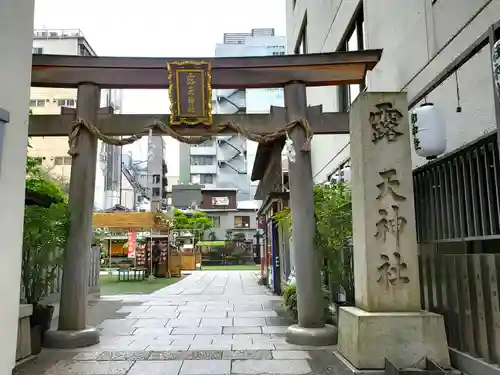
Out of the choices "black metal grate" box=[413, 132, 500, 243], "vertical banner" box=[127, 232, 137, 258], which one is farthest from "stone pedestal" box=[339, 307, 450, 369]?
"vertical banner" box=[127, 232, 137, 258]

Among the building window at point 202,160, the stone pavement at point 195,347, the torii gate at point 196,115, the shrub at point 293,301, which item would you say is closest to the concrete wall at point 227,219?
the building window at point 202,160

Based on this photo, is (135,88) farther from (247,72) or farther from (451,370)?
(451,370)

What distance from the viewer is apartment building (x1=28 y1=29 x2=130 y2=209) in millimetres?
44656

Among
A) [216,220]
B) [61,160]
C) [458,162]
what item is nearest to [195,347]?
[458,162]

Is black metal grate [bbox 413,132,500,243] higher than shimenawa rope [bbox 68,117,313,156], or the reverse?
shimenawa rope [bbox 68,117,313,156]

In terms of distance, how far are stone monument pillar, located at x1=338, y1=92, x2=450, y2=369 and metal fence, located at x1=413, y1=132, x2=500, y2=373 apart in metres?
0.39

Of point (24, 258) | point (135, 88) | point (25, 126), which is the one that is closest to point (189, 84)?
point (135, 88)

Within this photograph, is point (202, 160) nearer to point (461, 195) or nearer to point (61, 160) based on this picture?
point (61, 160)

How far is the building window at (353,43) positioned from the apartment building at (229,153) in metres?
50.3

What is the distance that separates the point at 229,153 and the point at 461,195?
6721 cm

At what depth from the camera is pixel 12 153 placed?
3.95m

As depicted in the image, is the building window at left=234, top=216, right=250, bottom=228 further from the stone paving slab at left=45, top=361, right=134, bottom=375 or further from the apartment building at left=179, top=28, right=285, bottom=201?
the stone paving slab at left=45, top=361, right=134, bottom=375

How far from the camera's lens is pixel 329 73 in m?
9.02

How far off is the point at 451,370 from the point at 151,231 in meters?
21.2
